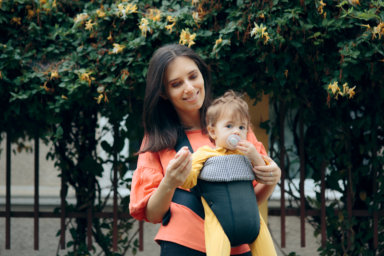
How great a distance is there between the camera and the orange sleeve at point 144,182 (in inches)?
81.7

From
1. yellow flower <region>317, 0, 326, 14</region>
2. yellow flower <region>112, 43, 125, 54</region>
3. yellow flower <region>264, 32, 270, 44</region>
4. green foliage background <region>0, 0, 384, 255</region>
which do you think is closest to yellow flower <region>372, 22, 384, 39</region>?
green foliage background <region>0, 0, 384, 255</region>

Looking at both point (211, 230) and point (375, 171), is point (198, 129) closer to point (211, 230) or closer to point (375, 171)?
point (211, 230)

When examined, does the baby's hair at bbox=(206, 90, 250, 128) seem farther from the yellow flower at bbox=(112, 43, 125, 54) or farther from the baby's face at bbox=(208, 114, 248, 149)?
the yellow flower at bbox=(112, 43, 125, 54)

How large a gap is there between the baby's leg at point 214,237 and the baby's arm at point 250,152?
0.87ft

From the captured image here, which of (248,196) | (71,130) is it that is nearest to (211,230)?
(248,196)

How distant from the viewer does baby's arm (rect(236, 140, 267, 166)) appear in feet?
6.21

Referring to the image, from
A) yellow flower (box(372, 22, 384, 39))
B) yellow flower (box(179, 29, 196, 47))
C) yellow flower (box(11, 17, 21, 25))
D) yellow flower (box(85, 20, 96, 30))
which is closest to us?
yellow flower (box(372, 22, 384, 39))

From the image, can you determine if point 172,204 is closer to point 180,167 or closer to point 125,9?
point 180,167

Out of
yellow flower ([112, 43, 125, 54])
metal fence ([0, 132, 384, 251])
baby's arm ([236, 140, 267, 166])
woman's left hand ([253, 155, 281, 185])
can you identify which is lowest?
metal fence ([0, 132, 384, 251])

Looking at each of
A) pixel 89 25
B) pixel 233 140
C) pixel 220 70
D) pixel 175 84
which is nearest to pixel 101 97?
pixel 89 25

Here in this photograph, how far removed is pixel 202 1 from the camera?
9.34 ft

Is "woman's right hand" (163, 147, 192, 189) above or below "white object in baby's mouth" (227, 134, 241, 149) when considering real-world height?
below

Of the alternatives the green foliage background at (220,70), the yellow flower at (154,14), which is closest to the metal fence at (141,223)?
the green foliage background at (220,70)

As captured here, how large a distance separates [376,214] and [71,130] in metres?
2.24
